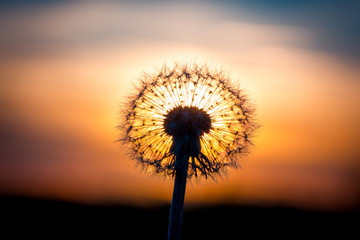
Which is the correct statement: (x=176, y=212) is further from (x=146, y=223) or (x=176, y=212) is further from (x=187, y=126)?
(x=146, y=223)

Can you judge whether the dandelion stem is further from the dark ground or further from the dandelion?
the dark ground

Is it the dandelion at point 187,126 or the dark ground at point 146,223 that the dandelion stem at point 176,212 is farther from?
the dark ground at point 146,223

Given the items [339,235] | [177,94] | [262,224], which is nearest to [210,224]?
[262,224]

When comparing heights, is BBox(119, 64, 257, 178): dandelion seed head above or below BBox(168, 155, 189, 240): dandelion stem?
above

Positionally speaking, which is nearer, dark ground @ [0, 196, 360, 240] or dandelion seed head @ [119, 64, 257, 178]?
dandelion seed head @ [119, 64, 257, 178]

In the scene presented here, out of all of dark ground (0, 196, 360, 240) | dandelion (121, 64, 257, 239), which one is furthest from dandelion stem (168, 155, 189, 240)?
dark ground (0, 196, 360, 240)

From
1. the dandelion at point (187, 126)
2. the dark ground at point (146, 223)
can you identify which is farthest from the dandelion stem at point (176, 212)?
the dark ground at point (146, 223)

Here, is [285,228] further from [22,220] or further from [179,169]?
[22,220]

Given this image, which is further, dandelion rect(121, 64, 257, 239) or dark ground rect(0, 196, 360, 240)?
dark ground rect(0, 196, 360, 240)
